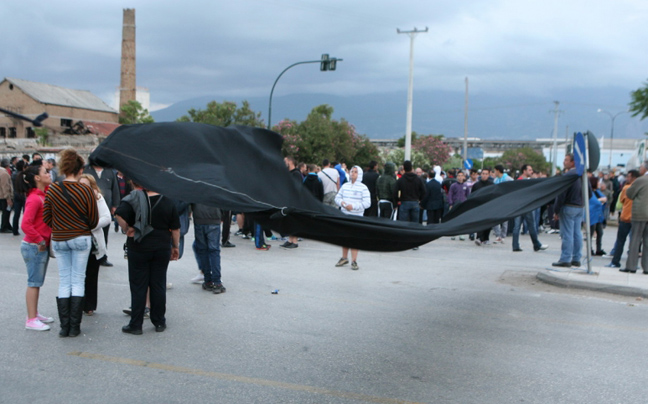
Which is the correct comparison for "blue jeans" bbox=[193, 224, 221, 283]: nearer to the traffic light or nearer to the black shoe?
the black shoe

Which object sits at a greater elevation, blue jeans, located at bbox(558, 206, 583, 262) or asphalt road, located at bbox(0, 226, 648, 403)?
blue jeans, located at bbox(558, 206, 583, 262)

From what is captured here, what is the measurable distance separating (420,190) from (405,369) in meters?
8.20

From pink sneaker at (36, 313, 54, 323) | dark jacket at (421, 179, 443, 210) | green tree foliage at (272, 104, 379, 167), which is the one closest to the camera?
pink sneaker at (36, 313, 54, 323)

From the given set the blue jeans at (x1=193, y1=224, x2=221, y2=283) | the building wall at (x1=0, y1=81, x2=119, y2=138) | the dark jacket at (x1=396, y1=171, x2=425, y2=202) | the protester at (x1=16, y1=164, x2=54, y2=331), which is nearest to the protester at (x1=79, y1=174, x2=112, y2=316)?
the protester at (x1=16, y1=164, x2=54, y2=331)

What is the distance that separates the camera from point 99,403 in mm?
4355

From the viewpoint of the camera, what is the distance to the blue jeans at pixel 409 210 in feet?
42.7

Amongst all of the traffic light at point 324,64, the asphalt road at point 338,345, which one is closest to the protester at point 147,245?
the asphalt road at point 338,345

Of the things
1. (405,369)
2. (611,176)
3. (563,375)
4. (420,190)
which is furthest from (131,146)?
(611,176)

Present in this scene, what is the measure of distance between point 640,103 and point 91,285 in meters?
26.4

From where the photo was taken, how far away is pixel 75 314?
593 centimetres

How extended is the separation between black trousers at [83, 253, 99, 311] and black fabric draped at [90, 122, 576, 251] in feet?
6.23

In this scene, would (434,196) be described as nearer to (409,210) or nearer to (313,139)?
(409,210)

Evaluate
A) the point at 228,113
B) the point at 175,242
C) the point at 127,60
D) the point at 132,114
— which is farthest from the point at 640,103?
the point at 127,60

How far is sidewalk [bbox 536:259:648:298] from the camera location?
8.45m
